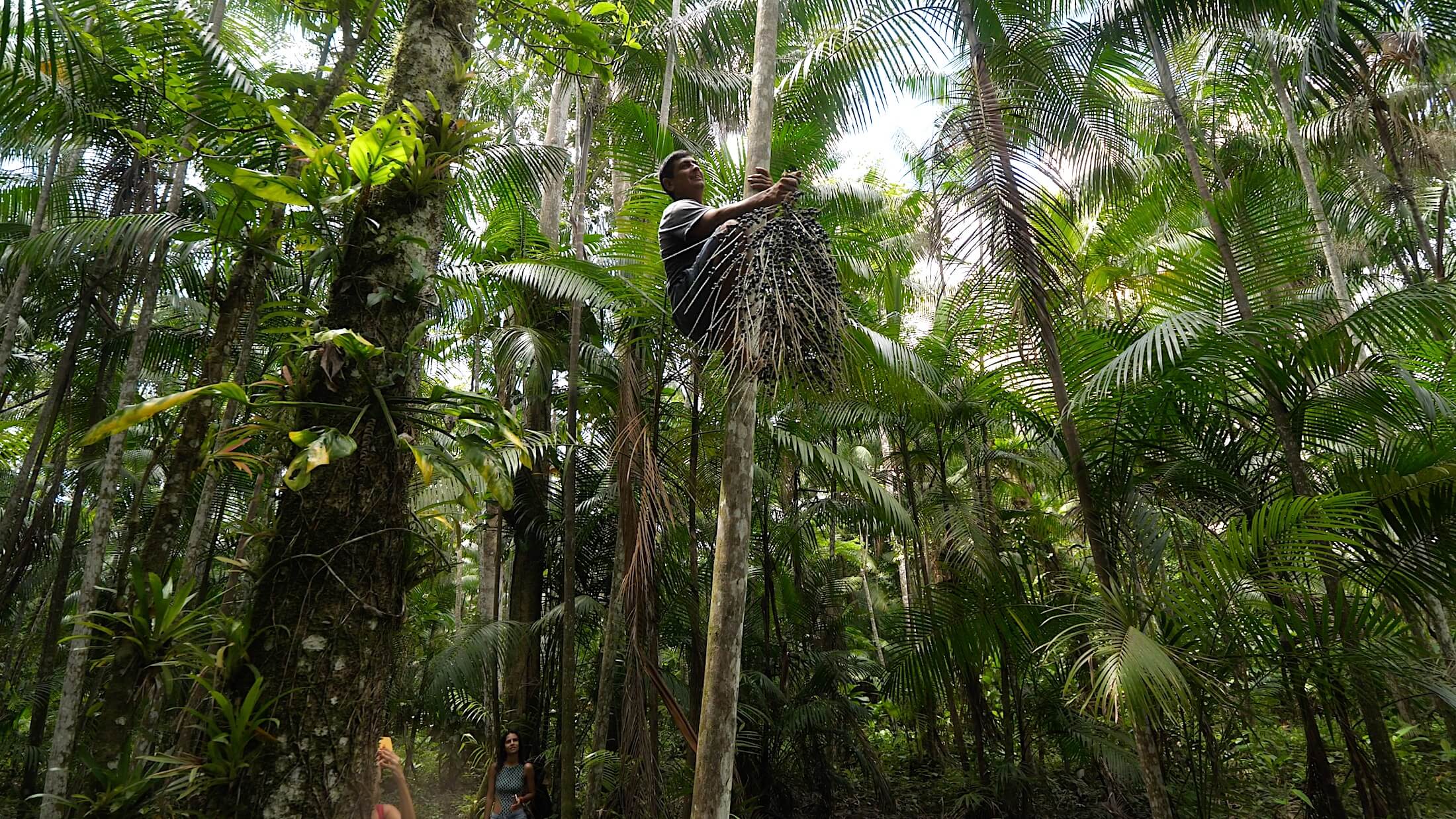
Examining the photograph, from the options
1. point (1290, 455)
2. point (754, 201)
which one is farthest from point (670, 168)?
point (1290, 455)

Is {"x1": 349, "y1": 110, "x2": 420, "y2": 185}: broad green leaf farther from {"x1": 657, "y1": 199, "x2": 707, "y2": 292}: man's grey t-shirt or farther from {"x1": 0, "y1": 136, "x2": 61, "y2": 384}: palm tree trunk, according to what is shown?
{"x1": 0, "y1": 136, "x2": 61, "y2": 384}: palm tree trunk

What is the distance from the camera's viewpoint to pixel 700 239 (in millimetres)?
2959

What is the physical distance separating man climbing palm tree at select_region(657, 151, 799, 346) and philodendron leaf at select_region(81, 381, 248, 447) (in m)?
1.39

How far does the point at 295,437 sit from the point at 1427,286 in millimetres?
5687

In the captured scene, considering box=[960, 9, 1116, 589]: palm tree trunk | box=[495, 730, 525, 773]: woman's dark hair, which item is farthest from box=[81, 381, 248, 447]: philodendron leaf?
box=[495, 730, 525, 773]: woman's dark hair

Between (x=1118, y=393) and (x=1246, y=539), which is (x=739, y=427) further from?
(x=1118, y=393)

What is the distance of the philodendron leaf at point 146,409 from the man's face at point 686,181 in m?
1.89

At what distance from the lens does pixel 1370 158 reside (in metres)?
10.0

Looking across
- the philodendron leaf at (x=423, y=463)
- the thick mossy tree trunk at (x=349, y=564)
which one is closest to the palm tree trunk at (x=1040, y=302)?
the thick mossy tree trunk at (x=349, y=564)

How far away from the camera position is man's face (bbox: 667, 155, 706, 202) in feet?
10.6

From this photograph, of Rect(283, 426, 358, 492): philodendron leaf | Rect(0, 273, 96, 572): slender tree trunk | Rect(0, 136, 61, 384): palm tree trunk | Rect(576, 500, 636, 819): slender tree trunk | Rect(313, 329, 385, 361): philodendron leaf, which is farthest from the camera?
Rect(0, 273, 96, 572): slender tree trunk

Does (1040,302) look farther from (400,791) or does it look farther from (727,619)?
(400,791)

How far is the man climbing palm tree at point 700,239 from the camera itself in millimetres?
2570

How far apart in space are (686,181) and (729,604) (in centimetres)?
175
